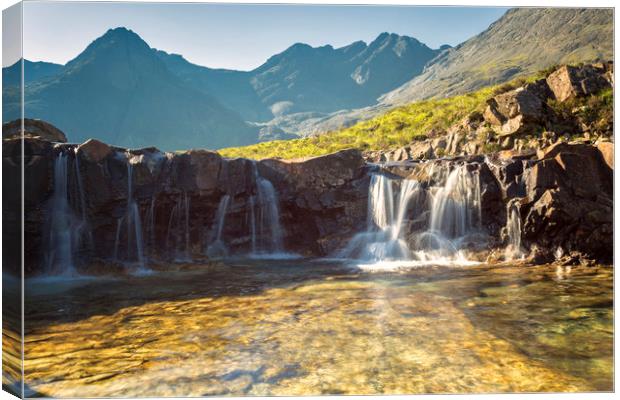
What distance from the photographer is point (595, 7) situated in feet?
15.8

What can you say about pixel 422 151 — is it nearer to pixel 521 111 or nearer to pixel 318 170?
pixel 521 111

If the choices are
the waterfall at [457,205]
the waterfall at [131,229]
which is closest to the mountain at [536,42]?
the waterfall at [457,205]

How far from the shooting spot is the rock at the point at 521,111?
14.7 meters

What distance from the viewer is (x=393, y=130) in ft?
79.9

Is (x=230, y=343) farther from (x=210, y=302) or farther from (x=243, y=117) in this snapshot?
(x=243, y=117)

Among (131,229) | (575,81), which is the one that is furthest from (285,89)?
(131,229)

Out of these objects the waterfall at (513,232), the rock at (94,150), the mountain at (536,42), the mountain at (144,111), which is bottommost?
the waterfall at (513,232)

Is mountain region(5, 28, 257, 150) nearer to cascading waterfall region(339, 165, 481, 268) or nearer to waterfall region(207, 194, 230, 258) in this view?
waterfall region(207, 194, 230, 258)

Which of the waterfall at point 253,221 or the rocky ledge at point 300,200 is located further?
the waterfall at point 253,221

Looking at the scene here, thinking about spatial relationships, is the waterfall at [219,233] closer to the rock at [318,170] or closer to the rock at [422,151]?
the rock at [318,170]

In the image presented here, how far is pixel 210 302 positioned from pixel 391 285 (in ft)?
9.37

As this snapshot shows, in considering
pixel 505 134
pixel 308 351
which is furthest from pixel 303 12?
pixel 505 134

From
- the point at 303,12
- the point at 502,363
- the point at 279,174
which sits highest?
the point at 303,12

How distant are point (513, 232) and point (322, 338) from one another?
7.22 m
